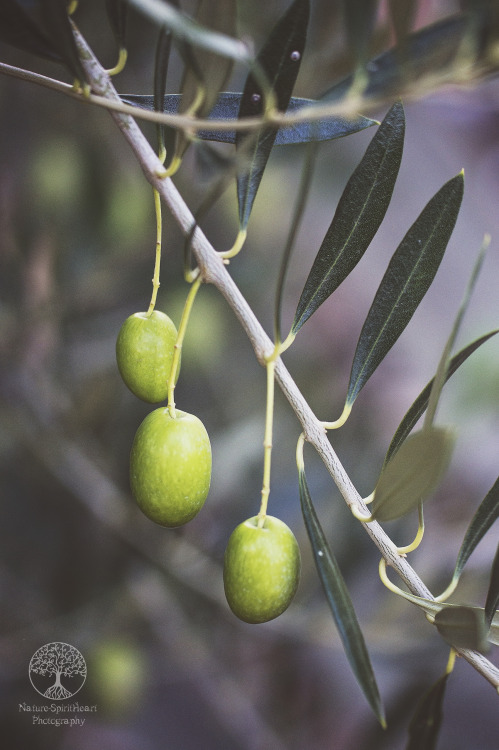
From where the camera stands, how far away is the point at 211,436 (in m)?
1.01

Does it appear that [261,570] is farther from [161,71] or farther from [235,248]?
[161,71]

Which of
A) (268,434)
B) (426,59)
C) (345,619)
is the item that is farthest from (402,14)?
(345,619)

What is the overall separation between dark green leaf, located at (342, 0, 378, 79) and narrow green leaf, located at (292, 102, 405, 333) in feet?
0.44

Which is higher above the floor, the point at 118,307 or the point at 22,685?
the point at 118,307

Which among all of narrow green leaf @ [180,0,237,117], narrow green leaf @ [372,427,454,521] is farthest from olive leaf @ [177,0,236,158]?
narrow green leaf @ [372,427,454,521]

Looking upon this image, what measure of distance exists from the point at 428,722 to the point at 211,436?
0.62 m

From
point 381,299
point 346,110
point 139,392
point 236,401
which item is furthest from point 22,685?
point 346,110

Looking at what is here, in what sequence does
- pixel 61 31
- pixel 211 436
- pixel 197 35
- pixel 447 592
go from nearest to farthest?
pixel 197 35 → pixel 61 31 → pixel 447 592 → pixel 211 436

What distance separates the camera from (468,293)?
1.02 feet

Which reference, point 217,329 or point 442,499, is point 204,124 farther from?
point 442,499

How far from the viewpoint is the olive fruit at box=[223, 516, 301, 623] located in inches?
15.8

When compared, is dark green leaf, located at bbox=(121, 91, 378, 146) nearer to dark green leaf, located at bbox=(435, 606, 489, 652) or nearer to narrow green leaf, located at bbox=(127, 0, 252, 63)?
narrow green leaf, located at bbox=(127, 0, 252, 63)

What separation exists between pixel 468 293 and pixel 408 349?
2.87ft

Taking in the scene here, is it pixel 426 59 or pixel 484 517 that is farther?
pixel 484 517
